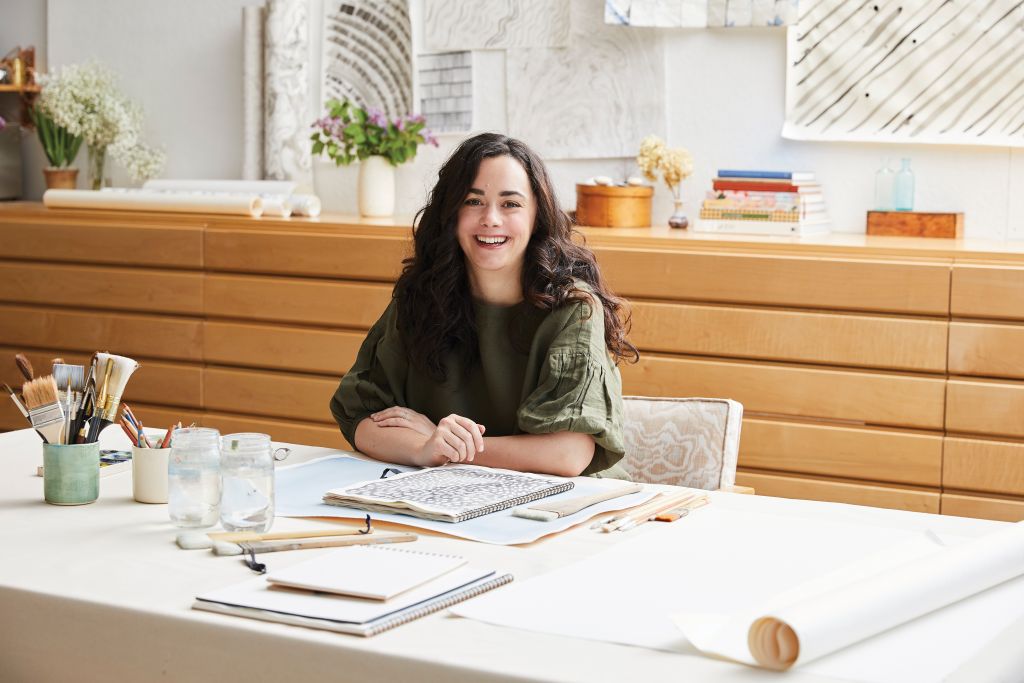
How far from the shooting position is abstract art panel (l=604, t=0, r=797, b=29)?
3725 mm

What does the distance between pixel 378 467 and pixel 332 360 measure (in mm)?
1643

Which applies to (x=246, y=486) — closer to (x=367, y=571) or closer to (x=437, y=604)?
(x=367, y=571)

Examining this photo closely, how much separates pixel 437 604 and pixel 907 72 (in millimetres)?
2754

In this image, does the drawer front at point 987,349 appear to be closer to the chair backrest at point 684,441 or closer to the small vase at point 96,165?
the chair backrest at point 684,441

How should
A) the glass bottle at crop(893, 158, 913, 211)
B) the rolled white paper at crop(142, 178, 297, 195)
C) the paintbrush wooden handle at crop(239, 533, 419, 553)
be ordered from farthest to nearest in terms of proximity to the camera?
the rolled white paper at crop(142, 178, 297, 195)
the glass bottle at crop(893, 158, 913, 211)
the paintbrush wooden handle at crop(239, 533, 419, 553)

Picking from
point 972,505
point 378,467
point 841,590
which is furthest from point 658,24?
point 841,590

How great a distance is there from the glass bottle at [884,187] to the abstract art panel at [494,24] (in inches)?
42.0

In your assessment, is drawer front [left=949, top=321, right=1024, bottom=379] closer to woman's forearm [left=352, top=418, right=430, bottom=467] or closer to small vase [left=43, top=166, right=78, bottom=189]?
woman's forearm [left=352, top=418, right=430, bottom=467]

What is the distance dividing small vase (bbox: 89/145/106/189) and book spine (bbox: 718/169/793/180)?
7.62 feet

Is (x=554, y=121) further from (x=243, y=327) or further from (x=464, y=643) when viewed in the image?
(x=464, y=643)

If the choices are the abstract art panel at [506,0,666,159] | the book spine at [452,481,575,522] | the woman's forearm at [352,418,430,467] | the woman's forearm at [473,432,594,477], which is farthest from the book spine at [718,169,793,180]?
the book spine at [452,481,575,522]

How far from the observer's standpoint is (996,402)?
3020 mm

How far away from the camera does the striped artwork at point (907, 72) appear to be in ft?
11.4

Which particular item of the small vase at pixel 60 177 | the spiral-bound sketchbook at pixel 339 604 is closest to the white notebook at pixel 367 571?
the spiral-bound sketchbook at pixel 339 604
